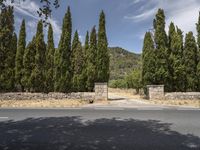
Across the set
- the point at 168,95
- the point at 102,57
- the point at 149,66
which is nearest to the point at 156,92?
the point at 168,95

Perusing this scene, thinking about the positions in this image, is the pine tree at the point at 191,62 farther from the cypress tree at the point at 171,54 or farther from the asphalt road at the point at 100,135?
the asphalt road at the point at 100,135

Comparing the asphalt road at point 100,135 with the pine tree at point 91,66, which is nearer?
the asphalt road at point 100,135

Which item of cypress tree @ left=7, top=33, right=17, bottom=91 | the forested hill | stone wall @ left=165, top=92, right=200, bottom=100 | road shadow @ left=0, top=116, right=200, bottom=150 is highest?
the forested hill

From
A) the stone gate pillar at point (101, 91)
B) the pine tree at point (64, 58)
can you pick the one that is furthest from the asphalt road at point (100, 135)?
the pine tree at point (64, 58)

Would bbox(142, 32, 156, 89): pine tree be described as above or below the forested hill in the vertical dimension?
below

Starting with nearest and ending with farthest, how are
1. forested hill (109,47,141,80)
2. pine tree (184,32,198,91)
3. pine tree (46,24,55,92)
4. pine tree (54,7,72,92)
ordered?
1. pine tree (184,32,198,91)
2. pine tree (54,7,72,92)
3. pine tree (46,24,55,92)
4. forested hill (109,47,141,80)

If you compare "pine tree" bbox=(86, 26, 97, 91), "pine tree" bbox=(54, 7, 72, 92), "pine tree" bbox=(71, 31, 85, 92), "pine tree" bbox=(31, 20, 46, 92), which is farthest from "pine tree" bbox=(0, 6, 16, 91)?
"pine tree" bbox=(86, 26, 97, 91)

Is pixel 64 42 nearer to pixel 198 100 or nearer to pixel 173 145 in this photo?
pixel 198 100

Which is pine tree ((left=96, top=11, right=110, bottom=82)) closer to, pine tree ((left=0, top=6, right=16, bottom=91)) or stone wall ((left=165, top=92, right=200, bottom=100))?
stone wall ((left=165, top=92, right=200, bottom=100))

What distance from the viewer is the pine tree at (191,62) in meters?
24.9

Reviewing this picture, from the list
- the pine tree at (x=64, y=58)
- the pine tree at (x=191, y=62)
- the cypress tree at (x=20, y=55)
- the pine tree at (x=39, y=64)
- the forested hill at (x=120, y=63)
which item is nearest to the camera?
the pine tree at (x=191, y=62)

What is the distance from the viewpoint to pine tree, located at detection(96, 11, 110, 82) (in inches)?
975

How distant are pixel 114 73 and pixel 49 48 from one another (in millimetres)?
94370

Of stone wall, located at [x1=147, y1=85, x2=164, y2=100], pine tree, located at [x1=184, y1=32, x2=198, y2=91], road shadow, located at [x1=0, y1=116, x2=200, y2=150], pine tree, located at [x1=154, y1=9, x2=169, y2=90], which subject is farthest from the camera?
pine tree, located at [x1=184, y1=32, x2=198, y2=91]
